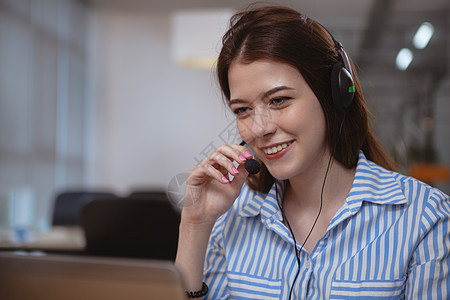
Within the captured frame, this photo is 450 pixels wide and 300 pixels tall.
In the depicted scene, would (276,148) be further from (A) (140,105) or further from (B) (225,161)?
(A) (140,105)

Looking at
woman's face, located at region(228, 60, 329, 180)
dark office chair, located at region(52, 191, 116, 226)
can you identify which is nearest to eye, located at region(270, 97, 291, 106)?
woman's face, located at region(228, 60, 329, 180)

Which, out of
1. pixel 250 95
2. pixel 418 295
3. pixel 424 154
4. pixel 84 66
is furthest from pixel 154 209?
pixel 84 66

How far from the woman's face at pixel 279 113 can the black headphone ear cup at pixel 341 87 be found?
0.14ft

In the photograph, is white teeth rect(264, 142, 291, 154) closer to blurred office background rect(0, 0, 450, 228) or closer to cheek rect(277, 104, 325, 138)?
cheek rect(277, 104, 325, 138)

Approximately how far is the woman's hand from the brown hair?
20 centimetres

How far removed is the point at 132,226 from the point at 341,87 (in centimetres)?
112

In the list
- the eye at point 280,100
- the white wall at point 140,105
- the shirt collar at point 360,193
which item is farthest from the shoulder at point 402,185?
the white wall at point 140,105

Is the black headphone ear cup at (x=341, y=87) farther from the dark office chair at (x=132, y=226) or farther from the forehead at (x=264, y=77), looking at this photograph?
the dark office chair at (x=132, y=226)

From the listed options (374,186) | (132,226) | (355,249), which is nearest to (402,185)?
(374,186)

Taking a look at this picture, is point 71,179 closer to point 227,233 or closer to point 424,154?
point 424,154

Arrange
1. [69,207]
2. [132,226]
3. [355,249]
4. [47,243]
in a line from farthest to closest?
[69,207] → [47,243] → [132,226] → [355,249]

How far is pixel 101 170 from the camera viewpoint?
6.09 meters

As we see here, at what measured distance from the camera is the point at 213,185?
112 centimetres

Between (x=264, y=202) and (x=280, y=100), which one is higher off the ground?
(x=280, y=100)
